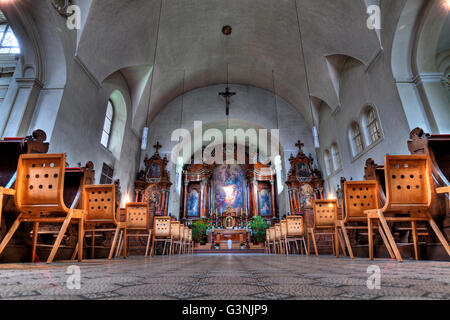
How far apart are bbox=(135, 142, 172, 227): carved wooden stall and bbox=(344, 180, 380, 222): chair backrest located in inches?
364

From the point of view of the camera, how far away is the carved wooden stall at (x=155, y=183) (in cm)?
1138

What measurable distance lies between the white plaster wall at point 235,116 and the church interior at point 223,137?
0.08 metres

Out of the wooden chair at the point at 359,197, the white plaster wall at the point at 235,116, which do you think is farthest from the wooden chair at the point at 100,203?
the white plaster wall at the point at 235,116

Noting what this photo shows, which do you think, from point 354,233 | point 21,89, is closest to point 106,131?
point 21,89

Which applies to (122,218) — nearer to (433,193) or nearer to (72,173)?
(72,173)

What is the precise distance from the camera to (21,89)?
6.37 metres

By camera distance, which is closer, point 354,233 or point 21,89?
point 354,233

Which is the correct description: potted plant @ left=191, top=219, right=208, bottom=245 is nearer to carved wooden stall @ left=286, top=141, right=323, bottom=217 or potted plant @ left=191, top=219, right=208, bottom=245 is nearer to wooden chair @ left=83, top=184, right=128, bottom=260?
carved wooden stall @ left=286, top=141, right=323, bottom=217

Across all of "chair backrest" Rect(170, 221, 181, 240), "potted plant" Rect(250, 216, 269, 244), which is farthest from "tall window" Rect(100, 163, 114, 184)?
"potted plant" Rect(250, 216, 269, 244)

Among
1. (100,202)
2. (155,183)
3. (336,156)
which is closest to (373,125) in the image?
(336,156)

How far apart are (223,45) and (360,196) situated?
9.76 m

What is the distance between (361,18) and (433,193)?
636cm

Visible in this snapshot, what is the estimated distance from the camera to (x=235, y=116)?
42.4 ft

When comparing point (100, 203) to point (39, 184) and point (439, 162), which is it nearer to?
point (39, 184)
